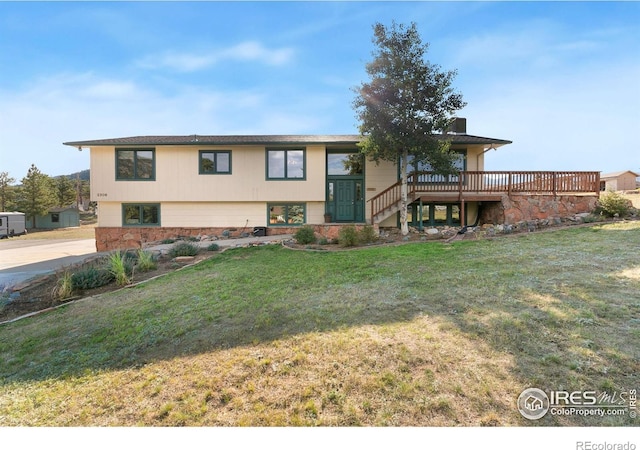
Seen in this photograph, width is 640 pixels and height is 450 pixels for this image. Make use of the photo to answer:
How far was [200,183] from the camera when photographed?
14336 mm

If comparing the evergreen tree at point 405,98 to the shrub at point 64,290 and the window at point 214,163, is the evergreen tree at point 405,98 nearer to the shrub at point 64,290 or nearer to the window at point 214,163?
the window at point 214,163

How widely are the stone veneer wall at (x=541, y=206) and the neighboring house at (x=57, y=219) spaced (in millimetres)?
47662

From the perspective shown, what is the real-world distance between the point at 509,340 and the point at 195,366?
3130 mm

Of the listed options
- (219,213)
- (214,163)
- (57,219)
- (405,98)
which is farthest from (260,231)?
(57,219)

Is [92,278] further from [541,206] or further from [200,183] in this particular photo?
[541,206]

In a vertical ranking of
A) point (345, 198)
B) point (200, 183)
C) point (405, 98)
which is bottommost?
point (345, 198)

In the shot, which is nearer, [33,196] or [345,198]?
[345,198]

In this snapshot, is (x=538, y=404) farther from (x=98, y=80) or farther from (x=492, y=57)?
(x=98, y=80)

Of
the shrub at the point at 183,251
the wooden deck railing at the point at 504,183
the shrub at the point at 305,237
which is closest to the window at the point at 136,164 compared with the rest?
the shrub at the point at 183,251

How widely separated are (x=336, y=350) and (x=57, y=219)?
159 feet

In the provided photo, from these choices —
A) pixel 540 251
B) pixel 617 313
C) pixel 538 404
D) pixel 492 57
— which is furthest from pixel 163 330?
pixel 492 57

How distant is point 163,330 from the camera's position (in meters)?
3.86

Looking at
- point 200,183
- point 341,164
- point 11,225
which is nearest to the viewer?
point 200,183

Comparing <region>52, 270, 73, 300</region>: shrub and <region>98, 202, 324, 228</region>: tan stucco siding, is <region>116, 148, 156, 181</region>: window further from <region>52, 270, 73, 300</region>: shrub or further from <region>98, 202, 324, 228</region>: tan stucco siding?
<region>52, 270, 73, 300</region>: shrub
